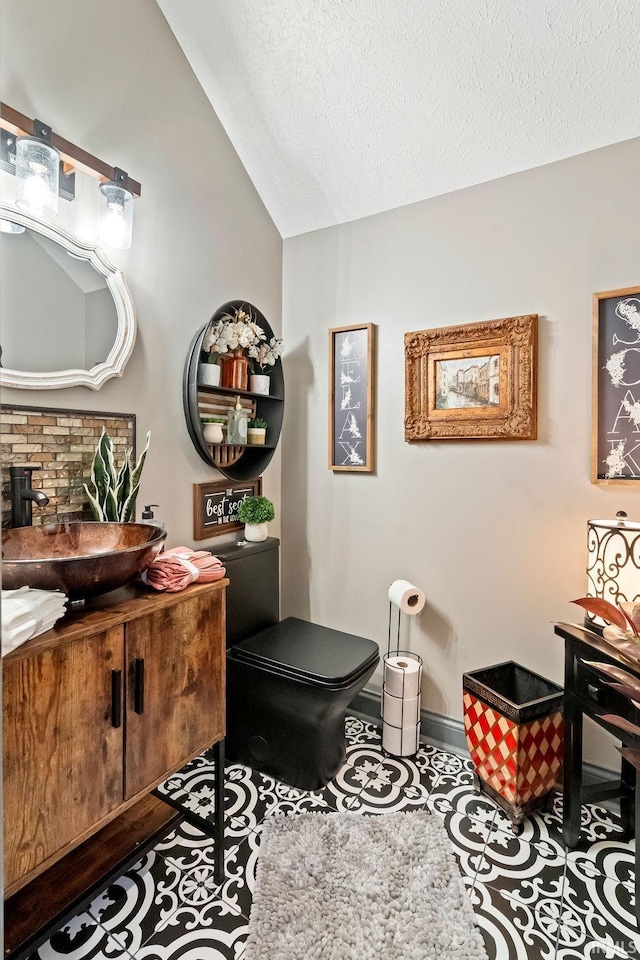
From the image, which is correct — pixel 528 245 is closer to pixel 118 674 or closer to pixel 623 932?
pixel 118 674

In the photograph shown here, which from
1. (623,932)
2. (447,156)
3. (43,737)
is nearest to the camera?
(43,737)

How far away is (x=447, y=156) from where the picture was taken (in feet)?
6.26

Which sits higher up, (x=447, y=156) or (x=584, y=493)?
(x=447, y=156)

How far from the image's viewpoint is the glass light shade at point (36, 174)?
1.31 meters

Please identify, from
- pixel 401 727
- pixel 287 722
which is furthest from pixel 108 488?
pixel 401 727

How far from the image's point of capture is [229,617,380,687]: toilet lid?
5.77ft

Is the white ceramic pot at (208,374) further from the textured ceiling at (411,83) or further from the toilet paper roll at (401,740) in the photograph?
the toilet paper roll at (401,740)

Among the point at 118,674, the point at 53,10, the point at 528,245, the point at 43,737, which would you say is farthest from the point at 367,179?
the point at 43,737

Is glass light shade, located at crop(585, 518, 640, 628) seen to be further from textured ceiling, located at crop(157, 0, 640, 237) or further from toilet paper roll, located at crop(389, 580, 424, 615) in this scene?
textured ceiling, located at crop(157, 0, 640, 237)

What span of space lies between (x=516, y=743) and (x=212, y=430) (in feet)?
5.25

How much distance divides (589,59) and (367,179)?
852 mm

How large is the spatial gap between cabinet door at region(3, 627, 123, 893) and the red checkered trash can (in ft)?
4.05

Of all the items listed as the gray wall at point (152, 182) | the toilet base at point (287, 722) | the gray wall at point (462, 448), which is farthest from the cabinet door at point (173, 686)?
the gray wall at point (462, 448)

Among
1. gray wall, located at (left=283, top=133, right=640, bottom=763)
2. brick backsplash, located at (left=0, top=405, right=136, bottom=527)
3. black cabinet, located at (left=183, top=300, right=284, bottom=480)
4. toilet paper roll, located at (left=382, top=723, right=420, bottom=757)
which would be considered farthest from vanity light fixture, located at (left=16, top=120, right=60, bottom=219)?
toilet paper roll, located at (left=382, top=723, right=420, bottom=757)
